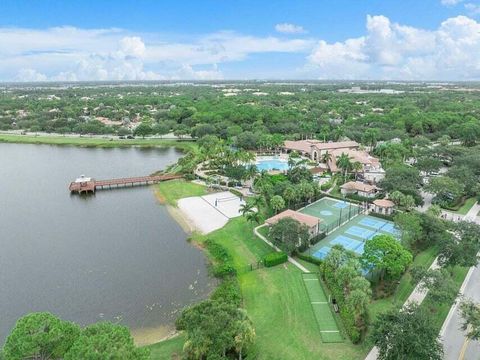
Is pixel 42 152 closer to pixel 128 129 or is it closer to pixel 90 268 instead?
pixel 128 129

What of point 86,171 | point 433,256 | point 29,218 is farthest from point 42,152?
point 433,256

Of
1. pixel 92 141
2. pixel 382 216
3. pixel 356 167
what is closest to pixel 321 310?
pixel 382 216

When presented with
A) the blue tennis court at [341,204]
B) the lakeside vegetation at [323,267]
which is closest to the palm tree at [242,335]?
the lakeside vegetation at [323,267]

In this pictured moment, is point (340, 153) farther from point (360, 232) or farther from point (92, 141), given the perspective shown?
point (92, 141)

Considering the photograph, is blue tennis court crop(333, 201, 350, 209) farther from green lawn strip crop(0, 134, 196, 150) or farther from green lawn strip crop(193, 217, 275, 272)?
green lawn strip crop(0, 134, 196, 150)

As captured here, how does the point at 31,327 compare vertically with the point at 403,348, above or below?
above

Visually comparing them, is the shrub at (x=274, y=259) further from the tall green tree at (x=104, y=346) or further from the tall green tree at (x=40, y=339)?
the tall green tree at (x=40, y=339)
